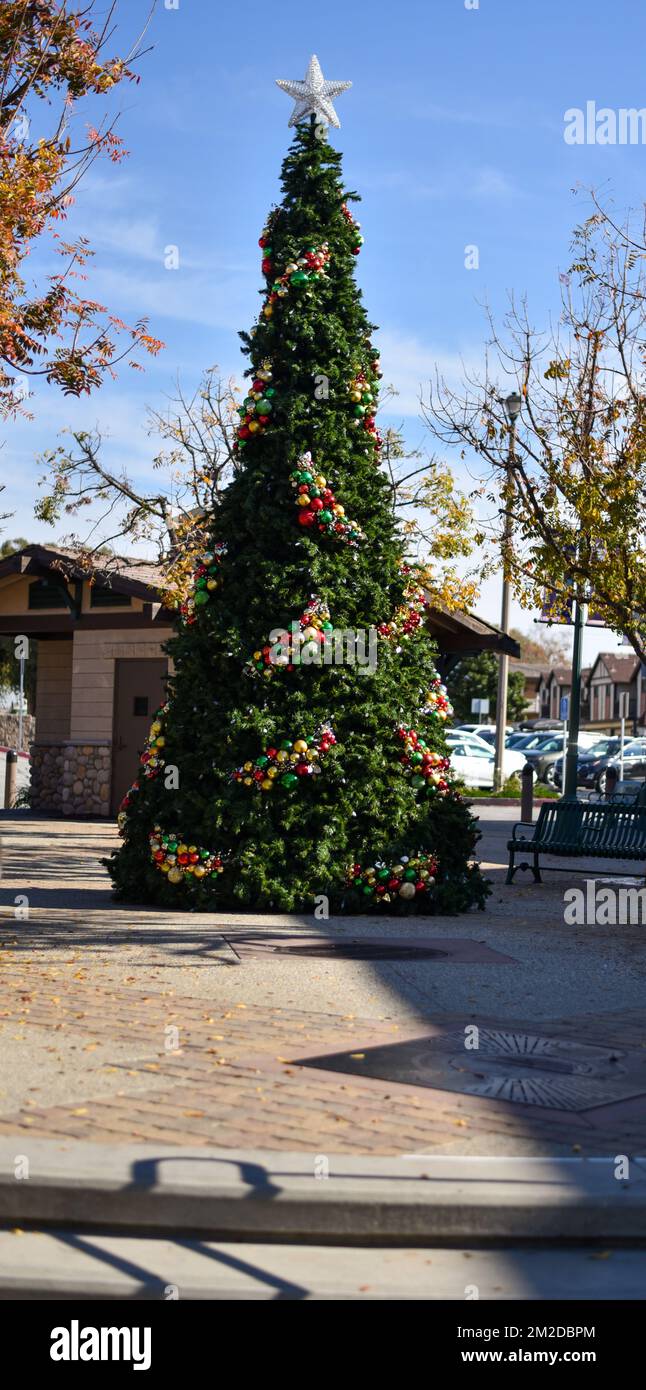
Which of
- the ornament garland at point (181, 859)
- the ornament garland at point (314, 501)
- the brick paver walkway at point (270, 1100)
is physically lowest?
the brick paver walkway at point (270, 1100)

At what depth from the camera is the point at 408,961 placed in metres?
9.33

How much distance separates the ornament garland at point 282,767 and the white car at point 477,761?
83.3 feet

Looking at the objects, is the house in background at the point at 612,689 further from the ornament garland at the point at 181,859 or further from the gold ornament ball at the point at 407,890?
the ornament garland at the point at 181,859

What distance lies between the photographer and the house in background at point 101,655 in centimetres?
2380

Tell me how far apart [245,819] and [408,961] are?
2.25 meters

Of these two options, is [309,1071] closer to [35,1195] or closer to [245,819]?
[35,1195]

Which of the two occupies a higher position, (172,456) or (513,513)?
(172,456)

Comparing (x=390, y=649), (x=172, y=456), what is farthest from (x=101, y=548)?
(x=390, y=649)

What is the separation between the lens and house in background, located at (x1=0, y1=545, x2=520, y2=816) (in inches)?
937

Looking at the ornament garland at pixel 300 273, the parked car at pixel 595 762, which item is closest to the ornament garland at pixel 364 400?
the ornament garland at pixel 300 273

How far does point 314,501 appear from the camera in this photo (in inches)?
456

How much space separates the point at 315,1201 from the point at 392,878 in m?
7.05

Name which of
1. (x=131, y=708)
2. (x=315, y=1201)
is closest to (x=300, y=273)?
(x=315, y=1201)

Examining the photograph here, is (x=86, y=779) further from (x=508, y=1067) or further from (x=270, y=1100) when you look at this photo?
(x=270, y=1100)
